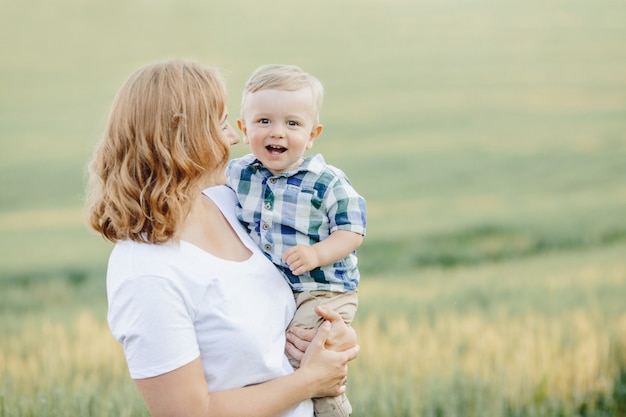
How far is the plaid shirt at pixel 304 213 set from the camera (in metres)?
2.20

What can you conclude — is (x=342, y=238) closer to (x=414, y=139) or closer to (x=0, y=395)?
(x=0, y=395)

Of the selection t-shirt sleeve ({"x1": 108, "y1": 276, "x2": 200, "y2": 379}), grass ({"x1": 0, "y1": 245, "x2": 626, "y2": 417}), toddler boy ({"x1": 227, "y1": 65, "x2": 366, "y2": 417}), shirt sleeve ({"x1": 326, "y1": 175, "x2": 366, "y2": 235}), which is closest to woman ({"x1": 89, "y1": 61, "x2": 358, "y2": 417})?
t-shirt sleeve ({"x1": 108, "y1": 276, "x2": 200, "y2": 379})

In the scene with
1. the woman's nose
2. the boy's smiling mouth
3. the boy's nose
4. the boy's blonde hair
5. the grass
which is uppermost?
the boy's blonde hair

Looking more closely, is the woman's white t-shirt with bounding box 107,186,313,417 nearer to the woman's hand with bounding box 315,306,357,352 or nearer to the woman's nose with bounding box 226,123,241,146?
the woman's hand with bounding box 315,306,357,352

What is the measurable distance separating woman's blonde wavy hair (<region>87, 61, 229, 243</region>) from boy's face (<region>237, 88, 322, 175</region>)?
1.00 ft

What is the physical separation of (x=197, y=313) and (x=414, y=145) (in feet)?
20.0

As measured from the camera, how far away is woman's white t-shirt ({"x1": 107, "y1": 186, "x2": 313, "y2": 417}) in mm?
1731

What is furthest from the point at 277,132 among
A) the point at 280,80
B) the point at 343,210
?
the point at 343,210

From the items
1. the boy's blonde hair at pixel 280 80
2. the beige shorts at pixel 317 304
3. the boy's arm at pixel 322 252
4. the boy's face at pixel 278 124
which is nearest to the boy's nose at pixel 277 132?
the boy's face at pixel 278 124

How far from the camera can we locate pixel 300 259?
2092mm

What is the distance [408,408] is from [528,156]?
4151mm

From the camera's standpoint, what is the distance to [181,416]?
176cm

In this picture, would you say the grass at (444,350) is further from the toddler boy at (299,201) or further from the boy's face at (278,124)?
the boy's face at (278,124)

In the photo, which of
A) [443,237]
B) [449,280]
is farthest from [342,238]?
[443,237]
